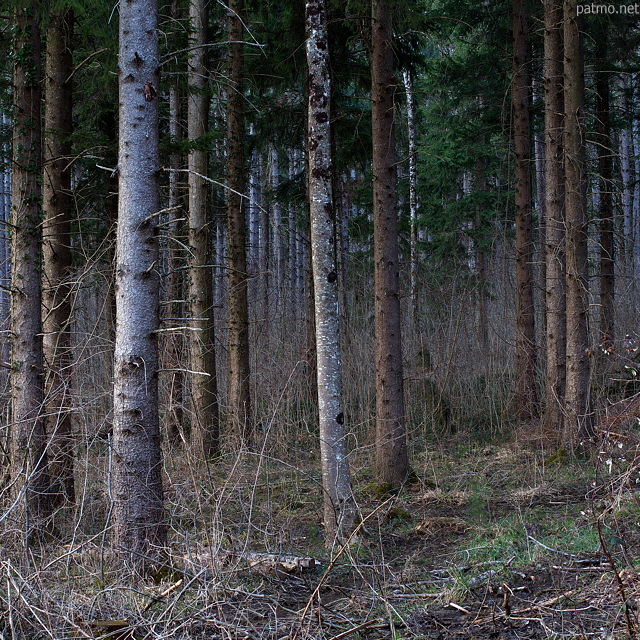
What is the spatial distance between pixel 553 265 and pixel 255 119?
6.44 meters

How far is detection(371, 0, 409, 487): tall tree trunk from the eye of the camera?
8102mm

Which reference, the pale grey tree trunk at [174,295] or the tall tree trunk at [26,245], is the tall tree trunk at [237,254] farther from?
the tall tree trunk at [26,245]

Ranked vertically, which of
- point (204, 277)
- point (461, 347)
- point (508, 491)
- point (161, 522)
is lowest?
point (508, 491)

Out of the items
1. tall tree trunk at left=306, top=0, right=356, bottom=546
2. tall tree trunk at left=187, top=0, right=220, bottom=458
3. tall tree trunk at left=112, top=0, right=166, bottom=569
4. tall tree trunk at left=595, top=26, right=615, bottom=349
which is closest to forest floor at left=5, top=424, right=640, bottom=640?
tall tree trunk at left=112, top=0, right=166, bottom=569

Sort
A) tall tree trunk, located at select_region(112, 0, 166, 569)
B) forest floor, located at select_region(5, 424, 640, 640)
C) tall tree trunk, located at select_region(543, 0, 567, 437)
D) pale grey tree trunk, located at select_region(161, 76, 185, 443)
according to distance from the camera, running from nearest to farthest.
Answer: forest floor, located at select_region(5, 424, 640, 640) → tall tree trunk, located at select_region(112, 0, 166, 569) → pale grey tree trunk, located at select_region(161, 76, 185, 443) → tall tree trunk, located at select_region(543, 0, 567, 437)

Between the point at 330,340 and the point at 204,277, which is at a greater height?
the point at 204,277

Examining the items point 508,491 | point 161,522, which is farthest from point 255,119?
point 161,522

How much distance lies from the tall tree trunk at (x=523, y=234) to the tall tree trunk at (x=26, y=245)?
8.23 meters

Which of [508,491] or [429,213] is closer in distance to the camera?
[508,491]

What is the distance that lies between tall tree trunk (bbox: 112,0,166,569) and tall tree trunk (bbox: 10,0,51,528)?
1.66 m

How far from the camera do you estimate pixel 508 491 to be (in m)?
7.86

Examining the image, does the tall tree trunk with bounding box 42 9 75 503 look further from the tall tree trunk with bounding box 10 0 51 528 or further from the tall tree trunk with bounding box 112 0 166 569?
the tall tree trunk with bounding box 112 0 166 569

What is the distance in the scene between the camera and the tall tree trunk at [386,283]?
8102mm

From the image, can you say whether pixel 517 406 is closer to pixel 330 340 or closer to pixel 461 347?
pixel 461 347
